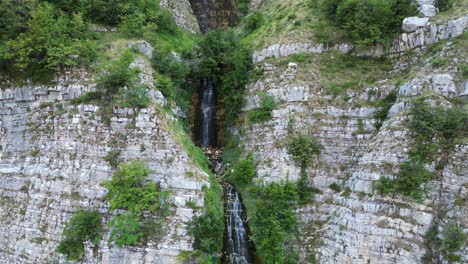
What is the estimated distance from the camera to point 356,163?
61.0ft

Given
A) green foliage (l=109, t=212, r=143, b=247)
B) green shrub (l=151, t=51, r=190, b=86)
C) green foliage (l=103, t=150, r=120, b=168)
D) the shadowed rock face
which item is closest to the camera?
green foliage (l=109, t=212, r=143, b=247)

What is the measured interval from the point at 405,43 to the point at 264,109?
29.9 feet

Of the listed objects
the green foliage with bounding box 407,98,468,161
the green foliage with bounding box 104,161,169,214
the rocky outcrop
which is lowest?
the green foliage with bounding box 104,161,169,214

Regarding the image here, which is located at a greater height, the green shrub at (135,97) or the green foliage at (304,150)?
the green shrub at (135,97)

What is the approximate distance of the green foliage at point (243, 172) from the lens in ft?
66.3

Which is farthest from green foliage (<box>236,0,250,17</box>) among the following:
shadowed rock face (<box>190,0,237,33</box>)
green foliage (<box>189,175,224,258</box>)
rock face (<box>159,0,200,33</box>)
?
green foliage (<box>189,175,224,258</box>)

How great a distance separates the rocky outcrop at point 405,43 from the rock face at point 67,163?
8.88 metres

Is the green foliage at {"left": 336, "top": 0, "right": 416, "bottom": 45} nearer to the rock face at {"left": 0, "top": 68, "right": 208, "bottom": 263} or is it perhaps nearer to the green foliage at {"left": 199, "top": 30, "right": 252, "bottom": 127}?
the green foliage at {"left": 199, "top": 30, "right": 252, "bottom": 127}

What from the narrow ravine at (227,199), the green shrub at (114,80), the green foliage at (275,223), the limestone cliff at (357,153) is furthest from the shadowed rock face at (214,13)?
the green foliage at (275,223)

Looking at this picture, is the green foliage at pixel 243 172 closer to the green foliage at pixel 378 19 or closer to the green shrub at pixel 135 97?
the green shrub at pixel 135 97

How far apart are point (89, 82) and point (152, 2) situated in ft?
34.0

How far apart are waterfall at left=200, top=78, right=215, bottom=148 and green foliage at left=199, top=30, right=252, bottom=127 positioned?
0.74 meters

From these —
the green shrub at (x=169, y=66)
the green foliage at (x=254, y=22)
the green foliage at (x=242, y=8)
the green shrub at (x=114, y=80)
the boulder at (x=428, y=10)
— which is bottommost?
the green shrub at (x=114, y=80)

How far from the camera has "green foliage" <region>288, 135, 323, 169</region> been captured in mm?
19188
